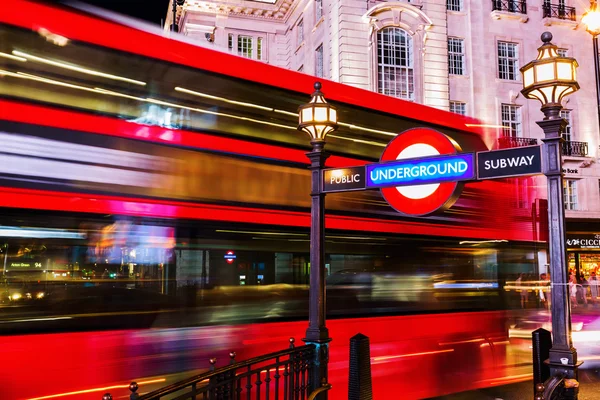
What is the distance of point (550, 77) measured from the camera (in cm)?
496

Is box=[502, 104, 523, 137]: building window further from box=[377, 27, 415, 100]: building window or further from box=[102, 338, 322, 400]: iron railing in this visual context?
box=[102, 338, 322, 400]: iron railing

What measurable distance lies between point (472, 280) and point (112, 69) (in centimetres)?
647

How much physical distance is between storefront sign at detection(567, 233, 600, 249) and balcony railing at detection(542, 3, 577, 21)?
38.2 feet

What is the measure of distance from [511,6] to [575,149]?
818cm

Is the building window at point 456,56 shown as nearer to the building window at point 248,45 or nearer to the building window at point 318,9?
the building window at point 318,9

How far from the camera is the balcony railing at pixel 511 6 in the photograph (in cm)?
2852

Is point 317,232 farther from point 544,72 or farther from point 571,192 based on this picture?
point 571,192

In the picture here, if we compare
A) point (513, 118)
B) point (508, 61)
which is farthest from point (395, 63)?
point (513, 118)

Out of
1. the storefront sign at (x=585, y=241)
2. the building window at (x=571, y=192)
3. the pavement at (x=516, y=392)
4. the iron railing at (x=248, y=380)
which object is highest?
the building window at (x=571, y=192)

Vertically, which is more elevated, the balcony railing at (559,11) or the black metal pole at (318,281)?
the balcony railing at (559,11)

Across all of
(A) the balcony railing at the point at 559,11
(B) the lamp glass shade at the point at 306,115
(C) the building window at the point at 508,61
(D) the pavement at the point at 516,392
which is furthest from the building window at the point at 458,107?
(B) the lamp glass shade at the point at 306,115

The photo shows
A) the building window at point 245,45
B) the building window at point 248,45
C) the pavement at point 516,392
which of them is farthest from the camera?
the building window at point 245,45

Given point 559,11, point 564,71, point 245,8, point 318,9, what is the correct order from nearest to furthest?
1. point 564,71
2. point 318,9
3. point 559,11
4. point 245,8

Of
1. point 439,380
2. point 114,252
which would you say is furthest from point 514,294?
point 114,252
